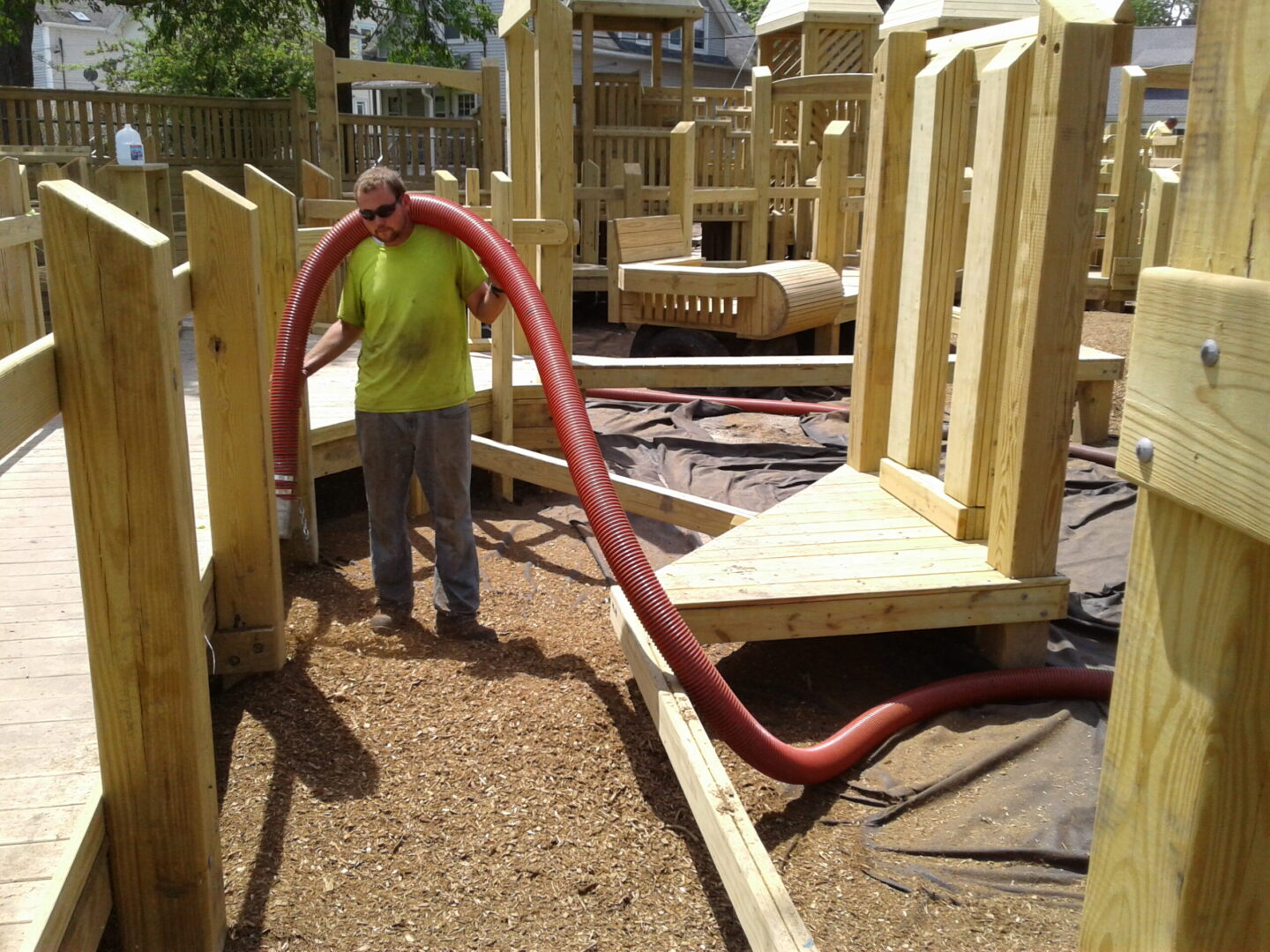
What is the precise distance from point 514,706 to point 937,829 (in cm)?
148

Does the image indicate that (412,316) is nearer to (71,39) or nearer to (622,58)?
(622,58)

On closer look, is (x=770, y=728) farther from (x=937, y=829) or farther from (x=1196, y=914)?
(x=1196, y=914)

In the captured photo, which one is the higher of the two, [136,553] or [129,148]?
[129,148]

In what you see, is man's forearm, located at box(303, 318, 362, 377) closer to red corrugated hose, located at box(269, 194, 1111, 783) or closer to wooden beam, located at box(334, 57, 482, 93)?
red corrugated hose, located at box(269, 194, 1111, 783)

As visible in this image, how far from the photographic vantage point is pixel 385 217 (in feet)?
14.4

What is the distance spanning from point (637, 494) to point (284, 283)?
192cm

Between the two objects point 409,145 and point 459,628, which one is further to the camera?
point 409,145

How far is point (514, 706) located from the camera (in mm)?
3996

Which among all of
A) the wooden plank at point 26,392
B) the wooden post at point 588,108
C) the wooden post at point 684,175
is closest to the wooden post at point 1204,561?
the wooden plank at point 26,392

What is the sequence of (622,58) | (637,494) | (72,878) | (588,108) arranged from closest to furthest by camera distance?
(72,878)
(637,494)
(588,108)
(622,58)

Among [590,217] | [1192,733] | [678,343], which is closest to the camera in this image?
[1192,733]

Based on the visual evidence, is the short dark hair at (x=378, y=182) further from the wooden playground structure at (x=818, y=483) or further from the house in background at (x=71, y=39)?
the house in background at (x=71, y=39)

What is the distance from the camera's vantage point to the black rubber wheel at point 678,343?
966 centimetres

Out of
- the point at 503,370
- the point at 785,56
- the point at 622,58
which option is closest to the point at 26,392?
the point at 503,370
